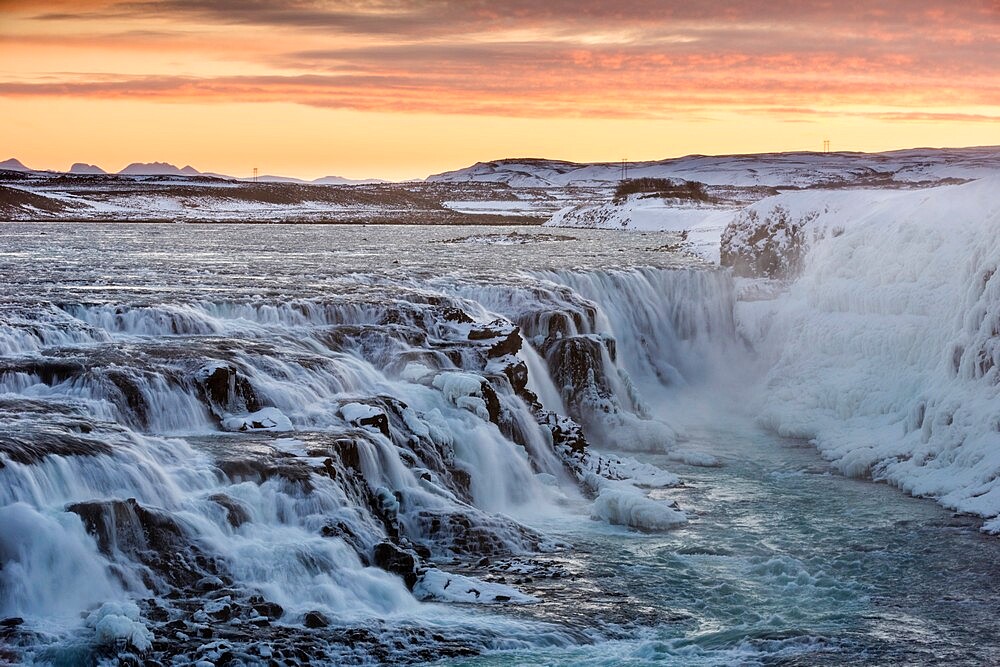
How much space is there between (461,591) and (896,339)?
60.8ft

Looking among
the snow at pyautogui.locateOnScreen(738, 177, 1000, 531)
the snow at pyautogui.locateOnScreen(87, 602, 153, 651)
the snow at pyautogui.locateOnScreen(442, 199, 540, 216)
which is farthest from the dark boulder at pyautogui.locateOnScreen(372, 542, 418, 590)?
the snow at pyautogui.locateOnScreen(442, 199, 540, 216)

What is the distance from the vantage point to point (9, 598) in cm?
1341

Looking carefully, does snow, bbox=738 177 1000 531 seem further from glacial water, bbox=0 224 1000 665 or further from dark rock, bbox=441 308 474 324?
dark rock, bbox=441 308 474 324

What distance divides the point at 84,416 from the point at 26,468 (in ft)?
9.90

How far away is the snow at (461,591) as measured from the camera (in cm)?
1617

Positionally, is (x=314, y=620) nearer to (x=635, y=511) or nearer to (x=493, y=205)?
(x=635, y=511)

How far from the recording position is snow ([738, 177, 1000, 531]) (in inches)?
973

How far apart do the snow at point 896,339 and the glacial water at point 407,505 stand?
4.14 ft

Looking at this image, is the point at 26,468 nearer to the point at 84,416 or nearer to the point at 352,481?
the point at 84,416

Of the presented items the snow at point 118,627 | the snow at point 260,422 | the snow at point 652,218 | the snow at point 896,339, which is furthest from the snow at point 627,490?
the snow at point 652,218

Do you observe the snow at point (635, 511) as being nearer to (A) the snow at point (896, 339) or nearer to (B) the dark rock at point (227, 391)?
(A) the snow at point (896, 339)

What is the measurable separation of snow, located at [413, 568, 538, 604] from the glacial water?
0.14 ft

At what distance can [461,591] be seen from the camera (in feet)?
53.7

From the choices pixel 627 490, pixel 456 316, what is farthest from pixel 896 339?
pixel 627 490
